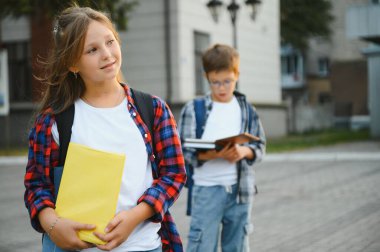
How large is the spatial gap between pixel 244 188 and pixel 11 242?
3.42 meters

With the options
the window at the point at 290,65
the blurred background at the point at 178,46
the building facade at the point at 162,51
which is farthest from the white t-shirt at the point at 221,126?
the window at the point at 290,65

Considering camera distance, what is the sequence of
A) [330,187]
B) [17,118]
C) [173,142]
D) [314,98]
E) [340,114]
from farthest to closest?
[314,98] < [340,114] < [17,118] < [330,187] < [173,142]

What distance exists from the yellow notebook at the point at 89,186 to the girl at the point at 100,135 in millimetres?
57

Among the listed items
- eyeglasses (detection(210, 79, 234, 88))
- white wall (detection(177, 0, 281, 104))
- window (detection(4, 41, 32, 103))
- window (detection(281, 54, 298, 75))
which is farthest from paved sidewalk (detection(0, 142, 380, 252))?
window (detection(281, 54, 298, 75))

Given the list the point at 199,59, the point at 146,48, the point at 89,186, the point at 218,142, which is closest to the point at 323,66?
the point at 199,59

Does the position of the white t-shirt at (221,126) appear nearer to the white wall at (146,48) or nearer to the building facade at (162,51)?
the building facade at (162,51)

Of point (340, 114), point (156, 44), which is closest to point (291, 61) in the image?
point (340, 114)

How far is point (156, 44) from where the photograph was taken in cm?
2080

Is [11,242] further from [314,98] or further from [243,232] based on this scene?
[314,98]

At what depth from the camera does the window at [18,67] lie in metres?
22.5

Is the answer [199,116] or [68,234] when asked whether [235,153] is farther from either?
[68,234]

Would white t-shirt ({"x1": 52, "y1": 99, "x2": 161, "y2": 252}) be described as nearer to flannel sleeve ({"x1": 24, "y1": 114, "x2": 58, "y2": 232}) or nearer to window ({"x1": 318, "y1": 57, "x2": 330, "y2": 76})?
flannel sleeve ({"x1": 24, "y1": 114, "x2": 58, "y2": 232})

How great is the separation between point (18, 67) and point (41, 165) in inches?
847

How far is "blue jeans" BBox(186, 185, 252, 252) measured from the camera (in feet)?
12.8
